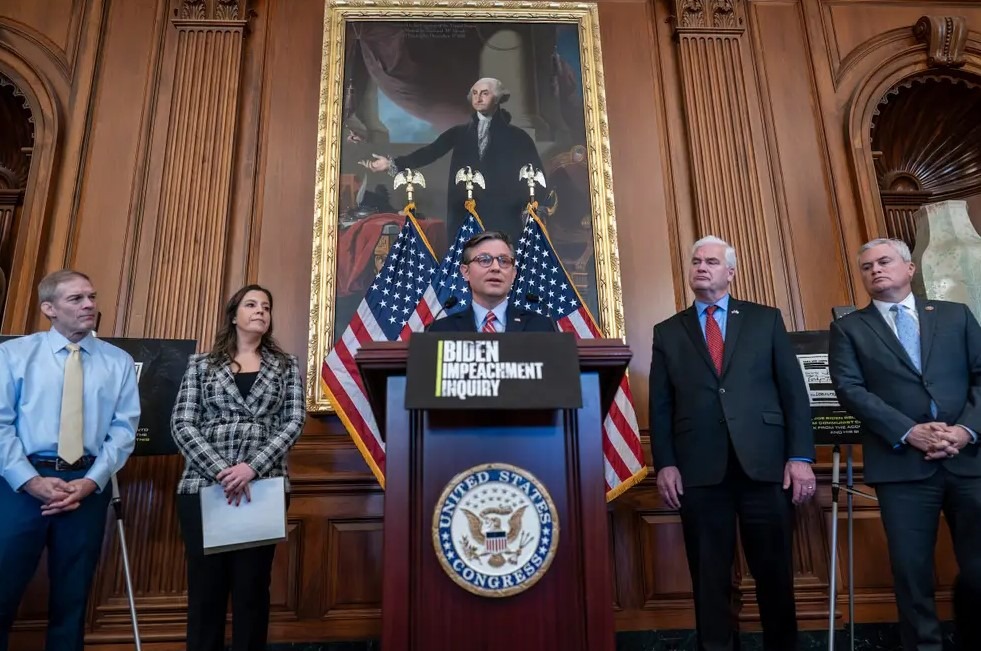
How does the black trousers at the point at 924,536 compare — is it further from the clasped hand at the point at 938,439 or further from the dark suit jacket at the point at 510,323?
the dark suit jacket at the point at 510,323

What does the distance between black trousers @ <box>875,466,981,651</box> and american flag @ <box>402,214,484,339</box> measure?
2.20 metres

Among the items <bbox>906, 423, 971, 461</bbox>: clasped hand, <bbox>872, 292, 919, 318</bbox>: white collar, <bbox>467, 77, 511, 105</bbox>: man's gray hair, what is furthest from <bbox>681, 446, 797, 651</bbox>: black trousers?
<bbox>467, 77, 511, 105</bbox>: man's gray hair

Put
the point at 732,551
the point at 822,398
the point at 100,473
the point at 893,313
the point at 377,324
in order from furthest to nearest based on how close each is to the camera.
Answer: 1. the point at 377,324
2. the point at 822,398
3. the point at 893,313
4. the point at 100,473
5. the point at 732,551

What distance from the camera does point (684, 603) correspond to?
150 inches

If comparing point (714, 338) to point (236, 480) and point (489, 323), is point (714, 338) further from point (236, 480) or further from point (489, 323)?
point (236, 480)

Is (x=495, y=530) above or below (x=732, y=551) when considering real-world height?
above

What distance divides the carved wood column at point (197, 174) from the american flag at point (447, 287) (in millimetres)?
1259

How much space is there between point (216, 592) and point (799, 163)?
424 centimetres

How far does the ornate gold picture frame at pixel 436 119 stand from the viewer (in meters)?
4.19

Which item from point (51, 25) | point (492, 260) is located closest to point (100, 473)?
point (492, 260)

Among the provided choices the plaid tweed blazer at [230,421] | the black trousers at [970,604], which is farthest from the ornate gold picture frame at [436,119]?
the black trousers at [970,604]

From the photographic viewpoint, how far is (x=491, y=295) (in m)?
2.48

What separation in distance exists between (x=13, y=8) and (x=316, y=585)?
423cm

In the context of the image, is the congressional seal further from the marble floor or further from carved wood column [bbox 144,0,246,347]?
carved wood column [bbox 144,0,246,347]
